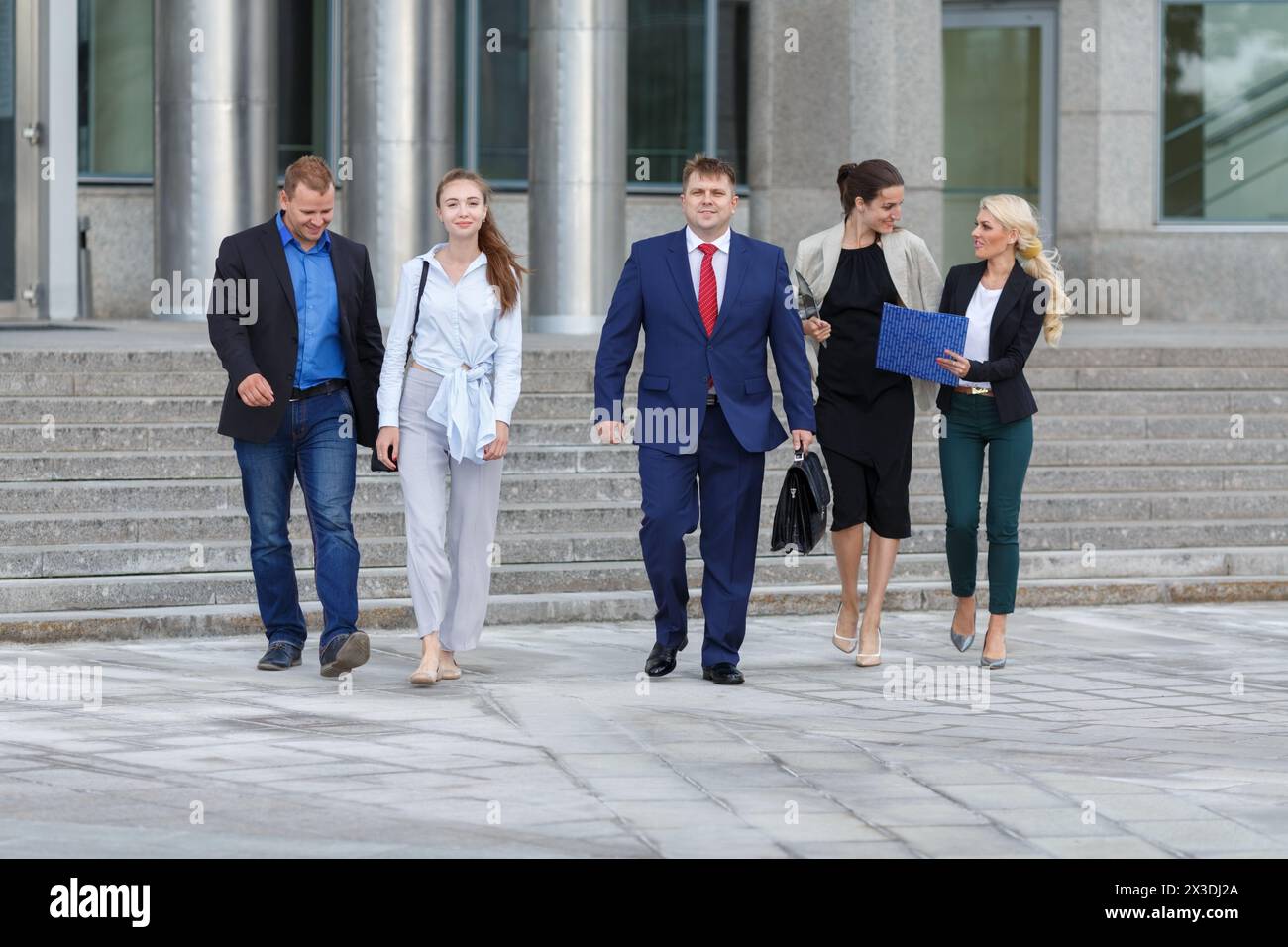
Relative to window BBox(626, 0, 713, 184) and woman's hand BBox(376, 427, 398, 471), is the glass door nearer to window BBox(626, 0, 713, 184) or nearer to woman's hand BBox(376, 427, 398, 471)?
window BBox(626, 0, 713, 184)

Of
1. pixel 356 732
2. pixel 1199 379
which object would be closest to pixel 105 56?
pixel 1199 379

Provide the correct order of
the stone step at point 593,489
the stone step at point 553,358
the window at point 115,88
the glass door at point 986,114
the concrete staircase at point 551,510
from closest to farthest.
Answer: the concrete staircase at point 551,510
the stone step at point 593,489
the stone step at point 553,358
the window at point 115,88
the glass door at point 986,114

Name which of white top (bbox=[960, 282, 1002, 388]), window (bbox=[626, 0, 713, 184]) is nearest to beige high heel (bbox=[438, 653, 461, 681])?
white top (bbox=[960, 282, 1002, 388])

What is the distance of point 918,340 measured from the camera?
8328 millimetres

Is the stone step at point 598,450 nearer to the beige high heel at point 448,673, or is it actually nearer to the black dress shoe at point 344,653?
the black dress shoe at point 344,653

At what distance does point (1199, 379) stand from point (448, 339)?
656 cm

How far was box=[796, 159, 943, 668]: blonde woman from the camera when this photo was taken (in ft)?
27.9

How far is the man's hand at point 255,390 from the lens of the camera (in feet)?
26.2

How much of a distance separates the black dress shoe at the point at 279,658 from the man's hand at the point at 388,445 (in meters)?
0.94

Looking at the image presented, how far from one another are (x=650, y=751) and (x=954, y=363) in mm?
2386

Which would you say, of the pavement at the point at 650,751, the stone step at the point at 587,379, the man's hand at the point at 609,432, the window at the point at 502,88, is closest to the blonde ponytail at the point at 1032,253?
the pavement at the point at 650,751

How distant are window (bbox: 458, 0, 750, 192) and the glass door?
8.84ft

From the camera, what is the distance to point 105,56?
1917cm
